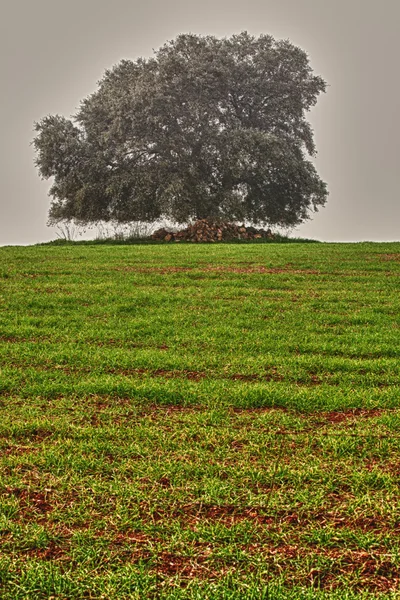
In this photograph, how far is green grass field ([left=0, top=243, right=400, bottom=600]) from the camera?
3279mm

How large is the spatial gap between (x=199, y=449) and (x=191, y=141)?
30.5m

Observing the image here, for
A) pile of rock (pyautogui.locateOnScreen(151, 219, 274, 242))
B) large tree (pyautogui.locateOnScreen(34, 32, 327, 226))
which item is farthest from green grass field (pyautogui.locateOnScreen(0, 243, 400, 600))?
large tree (pyautogui.locateOnScreen(34, 32, 327, 226))

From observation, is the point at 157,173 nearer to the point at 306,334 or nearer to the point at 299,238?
the point at 299,238

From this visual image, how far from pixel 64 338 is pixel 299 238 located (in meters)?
23.2

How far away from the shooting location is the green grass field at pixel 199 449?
3.28 metres

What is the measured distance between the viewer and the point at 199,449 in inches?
191

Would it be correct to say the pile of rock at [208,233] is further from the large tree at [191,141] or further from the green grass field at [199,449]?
the green grass field at [199,449]

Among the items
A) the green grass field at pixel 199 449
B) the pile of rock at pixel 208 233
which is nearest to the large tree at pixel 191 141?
the pile of rock at pixel 208 233

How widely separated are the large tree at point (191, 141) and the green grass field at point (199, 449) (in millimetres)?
21917

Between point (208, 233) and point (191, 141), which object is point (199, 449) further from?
point (191, 141)

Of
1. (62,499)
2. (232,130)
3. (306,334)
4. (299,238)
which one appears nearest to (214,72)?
(232,130)

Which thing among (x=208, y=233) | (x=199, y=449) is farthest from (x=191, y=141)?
(x=199, y=449)

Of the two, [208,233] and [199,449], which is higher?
[208,233]

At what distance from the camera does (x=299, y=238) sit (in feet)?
99.5
